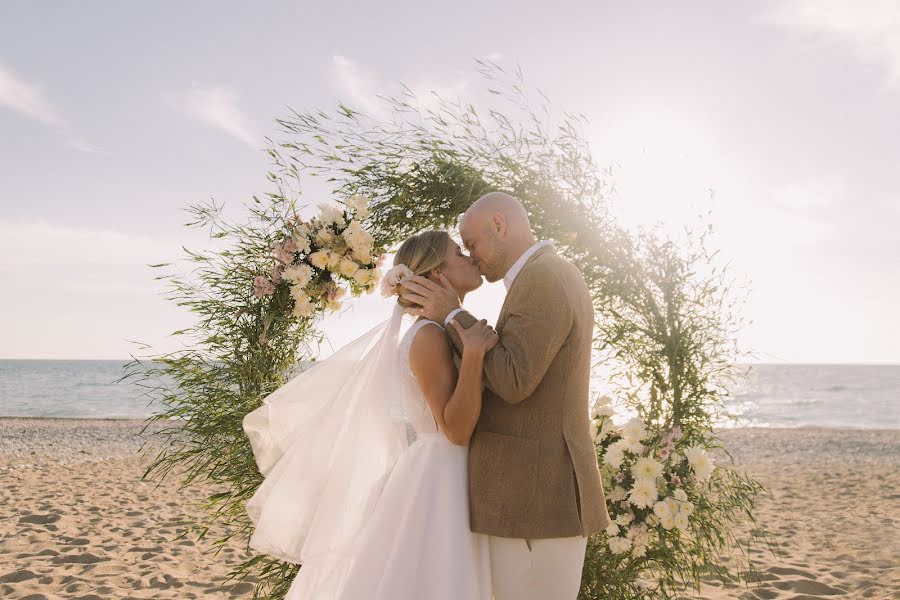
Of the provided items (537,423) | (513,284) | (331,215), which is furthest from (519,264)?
(331,215)

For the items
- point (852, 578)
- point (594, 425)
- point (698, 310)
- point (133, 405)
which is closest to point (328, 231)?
point (594, 425)

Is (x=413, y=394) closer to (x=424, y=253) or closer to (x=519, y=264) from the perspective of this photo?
(x=424, y=253)

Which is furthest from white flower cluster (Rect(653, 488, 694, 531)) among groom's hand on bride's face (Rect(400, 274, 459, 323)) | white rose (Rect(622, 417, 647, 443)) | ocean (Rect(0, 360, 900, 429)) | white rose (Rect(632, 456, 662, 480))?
ocean (Rect(0, 360, 900, 429))

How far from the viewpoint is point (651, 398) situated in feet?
14.0

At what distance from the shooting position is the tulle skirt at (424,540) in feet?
8.26

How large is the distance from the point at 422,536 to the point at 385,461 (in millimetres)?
615

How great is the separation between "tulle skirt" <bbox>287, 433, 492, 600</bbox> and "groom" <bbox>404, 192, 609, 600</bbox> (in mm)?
67

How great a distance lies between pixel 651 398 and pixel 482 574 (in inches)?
83.0

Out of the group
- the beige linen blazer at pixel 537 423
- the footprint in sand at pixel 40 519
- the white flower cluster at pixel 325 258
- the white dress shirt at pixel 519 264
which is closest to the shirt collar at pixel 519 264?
the white dress shirt at pixel 519 264

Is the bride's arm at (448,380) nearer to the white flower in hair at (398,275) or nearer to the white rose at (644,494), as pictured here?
the white flower in hair at (398,275)

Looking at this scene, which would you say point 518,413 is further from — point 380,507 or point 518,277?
point 380,507

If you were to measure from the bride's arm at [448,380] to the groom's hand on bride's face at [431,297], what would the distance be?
0.09 meters

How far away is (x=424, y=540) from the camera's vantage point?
102 inches

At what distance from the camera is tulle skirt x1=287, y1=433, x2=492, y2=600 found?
2.52 metres
